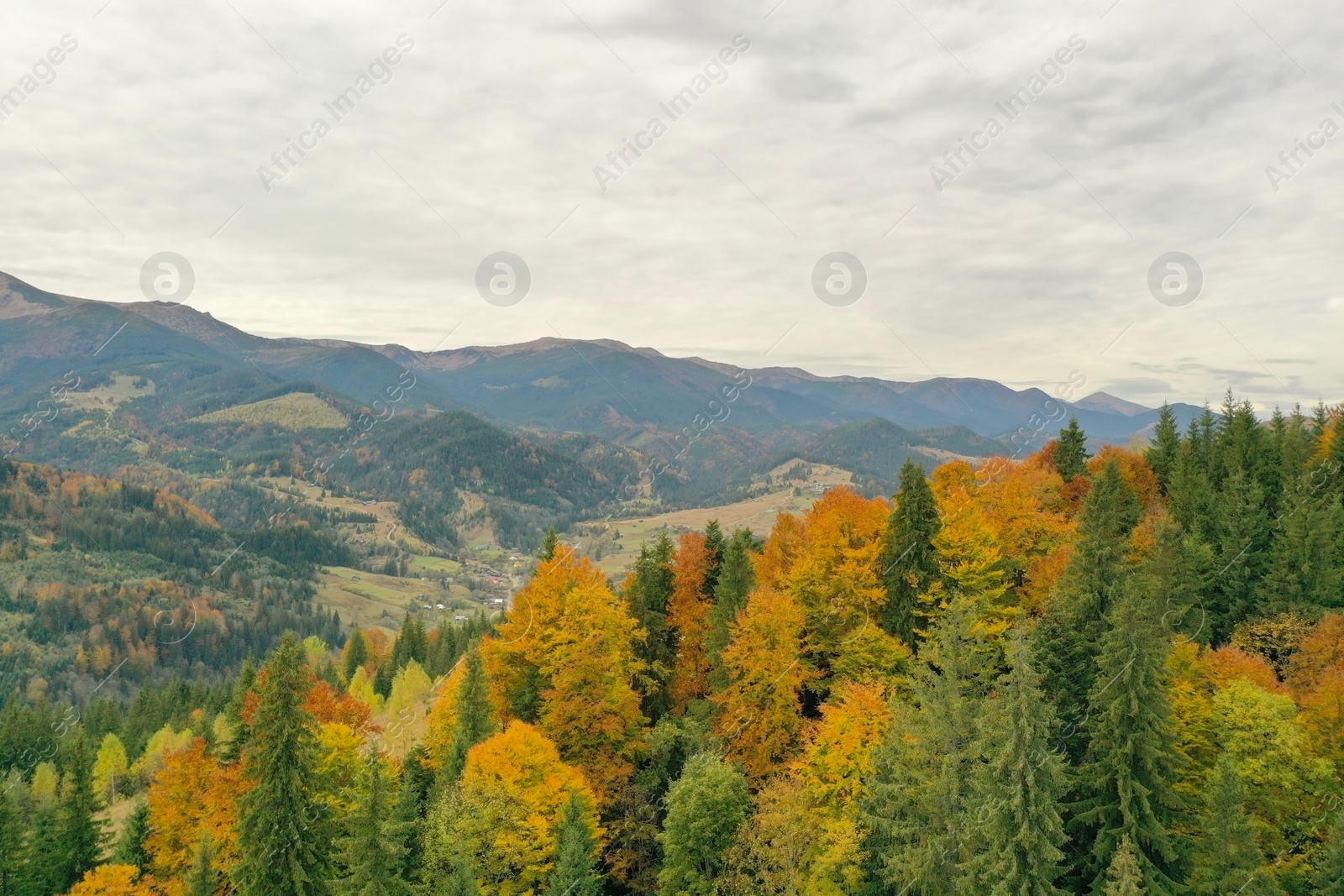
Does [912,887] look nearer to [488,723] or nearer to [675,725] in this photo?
[675,725]

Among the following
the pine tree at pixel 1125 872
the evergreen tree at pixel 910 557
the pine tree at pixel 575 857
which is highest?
the evergreen tree at pixel 910 557

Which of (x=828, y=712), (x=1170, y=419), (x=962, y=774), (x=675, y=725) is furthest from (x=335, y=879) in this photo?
(x=1170, y=419)

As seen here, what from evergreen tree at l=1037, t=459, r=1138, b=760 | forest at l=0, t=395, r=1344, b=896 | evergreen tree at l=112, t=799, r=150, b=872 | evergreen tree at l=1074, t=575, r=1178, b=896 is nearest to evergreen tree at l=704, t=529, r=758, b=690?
forest at l=0, t=395, r=1344, b=896

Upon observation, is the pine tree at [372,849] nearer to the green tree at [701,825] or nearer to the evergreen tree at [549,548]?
the green tree at [701,825]

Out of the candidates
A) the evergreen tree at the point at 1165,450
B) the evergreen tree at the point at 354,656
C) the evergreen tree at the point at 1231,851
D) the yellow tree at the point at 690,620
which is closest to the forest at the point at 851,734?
the evergreen tree at the point at 1231,851

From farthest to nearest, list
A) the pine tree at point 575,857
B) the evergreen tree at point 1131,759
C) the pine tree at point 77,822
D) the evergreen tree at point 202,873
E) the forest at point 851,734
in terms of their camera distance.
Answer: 1. the pine tree at point 77,822
2. the evergreen tree at point 202,873
3. the pine tree at point 575,857
4. the forest at point 851,734
5. the evergreen tree at point 1131,759

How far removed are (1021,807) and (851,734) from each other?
9177 mm

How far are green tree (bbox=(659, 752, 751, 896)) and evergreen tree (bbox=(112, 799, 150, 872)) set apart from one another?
37.5 metres

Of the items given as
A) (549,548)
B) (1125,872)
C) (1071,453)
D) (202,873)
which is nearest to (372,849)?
(202,873)

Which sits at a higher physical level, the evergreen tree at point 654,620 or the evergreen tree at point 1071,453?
the evergreen tree at point 1071,453

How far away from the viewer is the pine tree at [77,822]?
51938 millimetres

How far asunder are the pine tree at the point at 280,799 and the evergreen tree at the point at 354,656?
89153mm

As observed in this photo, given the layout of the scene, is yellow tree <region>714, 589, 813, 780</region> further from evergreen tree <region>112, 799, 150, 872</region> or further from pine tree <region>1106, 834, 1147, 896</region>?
evergreen tree <region>112, 799, 150, 872</region>

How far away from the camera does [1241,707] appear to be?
35.6 m
